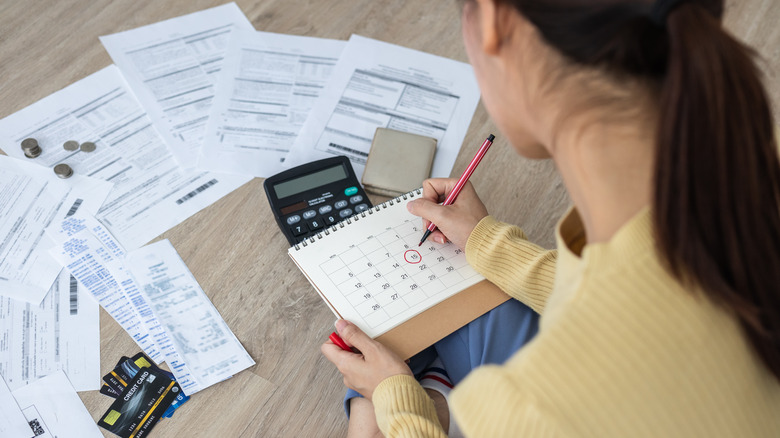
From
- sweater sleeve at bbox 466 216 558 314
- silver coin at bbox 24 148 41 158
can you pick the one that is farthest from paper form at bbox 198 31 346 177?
sweater sleeve at bbox 466 216 558 314

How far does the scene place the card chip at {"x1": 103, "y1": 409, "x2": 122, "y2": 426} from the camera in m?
0.70

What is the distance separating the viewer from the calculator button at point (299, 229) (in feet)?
2.73

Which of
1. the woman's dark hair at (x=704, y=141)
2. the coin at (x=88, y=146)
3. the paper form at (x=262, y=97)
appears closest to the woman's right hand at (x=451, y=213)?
the paper form at (x=262, y=97)

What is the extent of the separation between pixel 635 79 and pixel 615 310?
0.56 ft

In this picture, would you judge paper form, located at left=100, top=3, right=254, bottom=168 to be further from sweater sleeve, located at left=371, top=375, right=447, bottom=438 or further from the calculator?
sweater sleeve, located at left=371, top=375, right=447, bottom=438

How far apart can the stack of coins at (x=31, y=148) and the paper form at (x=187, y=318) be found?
0.78ft

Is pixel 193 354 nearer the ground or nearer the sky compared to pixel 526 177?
nearer the ground

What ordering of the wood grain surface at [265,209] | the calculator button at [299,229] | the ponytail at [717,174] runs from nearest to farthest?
1. the ponytail at [717,174]
2. the wood grain surface at [265,209]
3. the calculator button at [299,229]

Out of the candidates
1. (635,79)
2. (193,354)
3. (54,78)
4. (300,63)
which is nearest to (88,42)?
(54,78)

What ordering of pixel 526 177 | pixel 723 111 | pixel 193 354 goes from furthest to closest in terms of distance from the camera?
pixel 526 177
pixel 193 354
pixel 723 111

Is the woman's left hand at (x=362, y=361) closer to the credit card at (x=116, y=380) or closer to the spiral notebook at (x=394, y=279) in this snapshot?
the spiral notebook at (x=394, y=279)

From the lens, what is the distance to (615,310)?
1.44 feet

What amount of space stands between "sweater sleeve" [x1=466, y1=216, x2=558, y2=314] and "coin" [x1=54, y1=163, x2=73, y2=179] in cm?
58

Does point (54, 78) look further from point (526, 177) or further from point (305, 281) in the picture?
point (526, 177)
